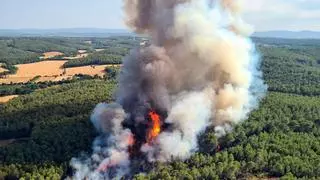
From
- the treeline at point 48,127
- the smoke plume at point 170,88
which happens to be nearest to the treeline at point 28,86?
the treeline at point 48,127

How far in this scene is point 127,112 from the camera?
3506 inches

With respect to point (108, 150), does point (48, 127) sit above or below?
below

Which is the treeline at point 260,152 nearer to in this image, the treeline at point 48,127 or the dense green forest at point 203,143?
the dense green forest at point 203,143

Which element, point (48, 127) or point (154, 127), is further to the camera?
point (48, 127)

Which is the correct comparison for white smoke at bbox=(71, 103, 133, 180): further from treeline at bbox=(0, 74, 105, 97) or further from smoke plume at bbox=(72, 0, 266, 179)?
treeline at bbox=(0, 74, 105, 97)

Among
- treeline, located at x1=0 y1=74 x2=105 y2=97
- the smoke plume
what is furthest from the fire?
treeline, located at x1=0 y1=74 x2=105 y2=97

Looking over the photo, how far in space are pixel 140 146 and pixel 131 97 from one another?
9.34 m

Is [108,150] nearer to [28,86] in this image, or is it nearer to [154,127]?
[154,127]

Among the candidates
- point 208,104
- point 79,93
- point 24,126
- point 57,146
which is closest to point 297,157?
point 208,104

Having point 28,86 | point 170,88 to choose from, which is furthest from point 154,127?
point 28,86

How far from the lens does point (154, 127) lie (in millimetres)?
88125

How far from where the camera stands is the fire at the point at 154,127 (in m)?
86.8

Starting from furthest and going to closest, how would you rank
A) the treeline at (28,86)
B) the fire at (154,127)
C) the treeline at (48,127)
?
1. the treeline at (28,86)
2. the fire at (154,127)
3. the treeline at (48,127)

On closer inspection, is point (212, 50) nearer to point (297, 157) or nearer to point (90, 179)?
point (297, 157)
